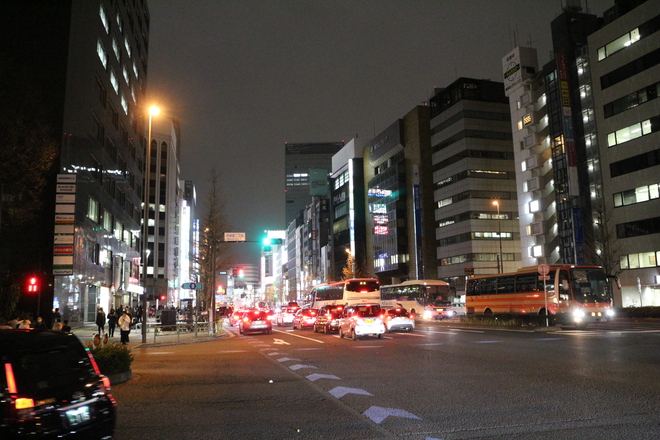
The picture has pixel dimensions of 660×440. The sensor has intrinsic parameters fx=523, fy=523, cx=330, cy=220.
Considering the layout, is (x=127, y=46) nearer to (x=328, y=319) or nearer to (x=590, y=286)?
(x=328, y=319)

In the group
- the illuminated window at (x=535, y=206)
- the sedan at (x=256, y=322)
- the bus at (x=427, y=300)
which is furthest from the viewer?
the illuminated window at (x=535, y=206)

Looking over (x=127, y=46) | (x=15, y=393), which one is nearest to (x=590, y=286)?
(x=15, y=393)

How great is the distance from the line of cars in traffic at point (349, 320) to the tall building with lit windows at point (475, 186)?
145 ft

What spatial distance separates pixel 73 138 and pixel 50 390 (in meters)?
32.3

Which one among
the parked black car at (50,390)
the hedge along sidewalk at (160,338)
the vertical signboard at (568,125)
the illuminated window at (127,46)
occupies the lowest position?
the hedge along sidewalk at (160,338)

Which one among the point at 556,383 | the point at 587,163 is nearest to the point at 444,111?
the point at 587,163

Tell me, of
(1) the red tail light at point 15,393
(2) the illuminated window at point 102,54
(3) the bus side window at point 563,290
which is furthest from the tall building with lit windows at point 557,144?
(1) the red tail light at point 15,393

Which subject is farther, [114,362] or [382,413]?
[114,362]

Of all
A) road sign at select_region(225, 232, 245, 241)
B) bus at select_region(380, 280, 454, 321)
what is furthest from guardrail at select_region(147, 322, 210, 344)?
bus at select_region(380, 280, 454, 321)

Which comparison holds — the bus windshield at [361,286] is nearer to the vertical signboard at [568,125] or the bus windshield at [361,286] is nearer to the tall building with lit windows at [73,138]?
the tall building with lit windows at [73,138]

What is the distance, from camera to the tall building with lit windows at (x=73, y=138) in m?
30.2

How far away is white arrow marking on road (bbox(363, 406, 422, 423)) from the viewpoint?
799 cm

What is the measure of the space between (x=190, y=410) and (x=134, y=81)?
180ft

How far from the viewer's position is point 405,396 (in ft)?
31.8
